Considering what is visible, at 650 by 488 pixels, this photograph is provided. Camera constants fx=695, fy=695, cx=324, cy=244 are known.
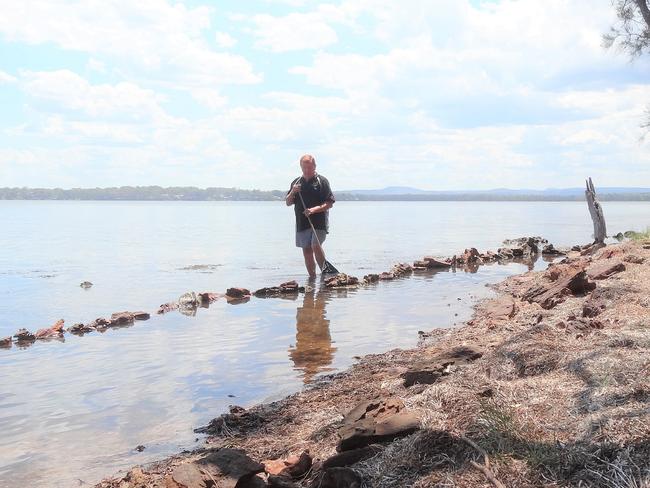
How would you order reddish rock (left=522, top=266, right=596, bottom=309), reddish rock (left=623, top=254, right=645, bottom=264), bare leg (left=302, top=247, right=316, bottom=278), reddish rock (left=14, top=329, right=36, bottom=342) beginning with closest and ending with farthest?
reddish rock (left=522, top=266, right=596, bottom=309) → reddish rock (left=14, top=329, right=36, bottom=342) → reddish rock (left=623, top=254, right=645, bottom=264) → bare leg (left=302, top=247, right=316, bottom=278)

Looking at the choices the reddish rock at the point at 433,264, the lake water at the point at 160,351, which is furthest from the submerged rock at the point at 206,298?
the reddish rock at the point at 433,264

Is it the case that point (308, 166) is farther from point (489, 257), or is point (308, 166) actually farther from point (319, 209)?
point (489, 257)

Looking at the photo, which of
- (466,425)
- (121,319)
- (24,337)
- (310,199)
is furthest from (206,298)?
(466,425)

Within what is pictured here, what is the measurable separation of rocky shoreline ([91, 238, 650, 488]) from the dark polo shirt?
8325mm

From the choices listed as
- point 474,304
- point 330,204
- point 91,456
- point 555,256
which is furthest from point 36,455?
point 555,256

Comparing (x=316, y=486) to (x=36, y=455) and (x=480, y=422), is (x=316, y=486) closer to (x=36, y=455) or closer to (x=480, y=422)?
(x=480, y=422)

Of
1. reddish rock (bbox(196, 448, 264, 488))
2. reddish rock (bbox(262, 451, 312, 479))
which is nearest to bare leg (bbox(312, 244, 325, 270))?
reddish rock (bbox(262, 451, 312, 479))

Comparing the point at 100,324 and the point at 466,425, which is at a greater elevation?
the point at 466,425

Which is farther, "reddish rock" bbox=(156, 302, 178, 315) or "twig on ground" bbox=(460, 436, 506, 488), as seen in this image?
"reddish rock" bbox=(156, 302, 178, 315)

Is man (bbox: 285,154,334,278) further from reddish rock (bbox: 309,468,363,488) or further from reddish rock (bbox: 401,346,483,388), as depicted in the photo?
reddish rock (bbox: 309,468,363,488)

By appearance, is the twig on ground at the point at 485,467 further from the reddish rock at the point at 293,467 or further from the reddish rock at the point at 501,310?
the reddish rock at the point at 501,310

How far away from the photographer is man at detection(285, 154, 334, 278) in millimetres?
15166

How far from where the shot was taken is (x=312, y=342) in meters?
9.56

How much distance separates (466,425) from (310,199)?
447 inches
